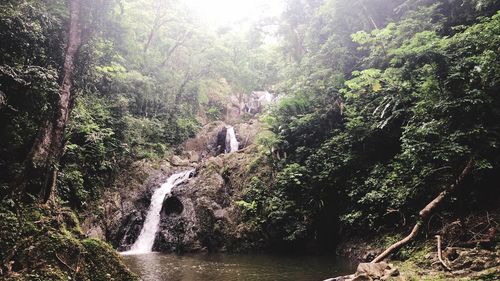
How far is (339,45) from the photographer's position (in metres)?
16.6

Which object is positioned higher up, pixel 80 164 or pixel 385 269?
pixel 80 164

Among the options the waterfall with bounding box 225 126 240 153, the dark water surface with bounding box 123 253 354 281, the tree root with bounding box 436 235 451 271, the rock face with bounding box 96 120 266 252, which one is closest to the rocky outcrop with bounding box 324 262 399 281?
the tree root with bounding box 436 235 451 271

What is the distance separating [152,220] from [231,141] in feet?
35.4

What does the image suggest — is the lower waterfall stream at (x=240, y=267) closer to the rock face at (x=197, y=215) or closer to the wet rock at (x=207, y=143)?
the rock face at (x=197, y=215)

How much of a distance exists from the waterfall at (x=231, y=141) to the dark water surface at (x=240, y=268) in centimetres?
1340

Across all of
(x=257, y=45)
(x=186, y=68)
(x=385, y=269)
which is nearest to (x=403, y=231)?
(x=385, y=269)

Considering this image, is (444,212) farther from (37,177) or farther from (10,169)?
(10,169)

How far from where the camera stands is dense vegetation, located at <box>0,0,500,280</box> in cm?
759

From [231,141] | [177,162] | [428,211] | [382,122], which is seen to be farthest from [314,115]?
[231,141]

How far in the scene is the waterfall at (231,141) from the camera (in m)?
27.0

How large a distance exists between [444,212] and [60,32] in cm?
1143

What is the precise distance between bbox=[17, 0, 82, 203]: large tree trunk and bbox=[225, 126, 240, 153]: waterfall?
62.3ft

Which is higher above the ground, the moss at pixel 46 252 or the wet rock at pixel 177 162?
the wet rock at pixel 177 162

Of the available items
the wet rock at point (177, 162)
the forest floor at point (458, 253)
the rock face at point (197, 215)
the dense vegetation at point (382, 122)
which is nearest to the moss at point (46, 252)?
the forest floor at point (458, 253)
